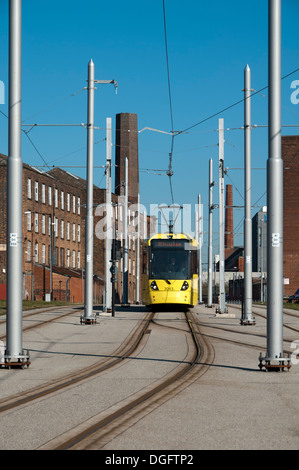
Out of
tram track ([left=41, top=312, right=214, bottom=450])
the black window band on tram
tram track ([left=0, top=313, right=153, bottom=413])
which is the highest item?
the black window band on tram

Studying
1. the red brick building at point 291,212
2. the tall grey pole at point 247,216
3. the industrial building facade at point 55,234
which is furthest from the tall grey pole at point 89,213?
the red brick building at point 291,212

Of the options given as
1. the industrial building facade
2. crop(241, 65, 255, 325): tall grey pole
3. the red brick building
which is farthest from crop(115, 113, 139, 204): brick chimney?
crop(241, 65, 255, 325): tall grey pole

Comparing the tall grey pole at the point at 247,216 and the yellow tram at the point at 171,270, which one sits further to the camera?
the yellow tram at the point at 171,270

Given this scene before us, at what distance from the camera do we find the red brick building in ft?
310

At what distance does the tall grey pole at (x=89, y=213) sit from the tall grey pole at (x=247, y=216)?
482 cm

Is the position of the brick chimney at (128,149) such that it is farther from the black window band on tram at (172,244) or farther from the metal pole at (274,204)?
the metal pole at (274,204)

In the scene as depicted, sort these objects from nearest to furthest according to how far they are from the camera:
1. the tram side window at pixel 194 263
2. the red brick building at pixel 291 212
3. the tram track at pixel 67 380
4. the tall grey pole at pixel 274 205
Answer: the tram track at pixel 67 380, the tall grey pole at pixel 274 205, the tram side window at pixel 194 263, the red brick building at pixel 291 212

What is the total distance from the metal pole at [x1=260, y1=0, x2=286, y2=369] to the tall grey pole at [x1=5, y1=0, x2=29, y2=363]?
4.02 metres

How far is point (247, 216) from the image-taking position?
26734 millimetres

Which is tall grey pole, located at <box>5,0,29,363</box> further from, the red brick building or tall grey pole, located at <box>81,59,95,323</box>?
the red brick building

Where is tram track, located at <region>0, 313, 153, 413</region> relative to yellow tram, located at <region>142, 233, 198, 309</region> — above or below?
below

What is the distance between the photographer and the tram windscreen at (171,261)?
3322 centimetres

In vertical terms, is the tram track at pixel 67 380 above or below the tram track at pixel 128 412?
below
